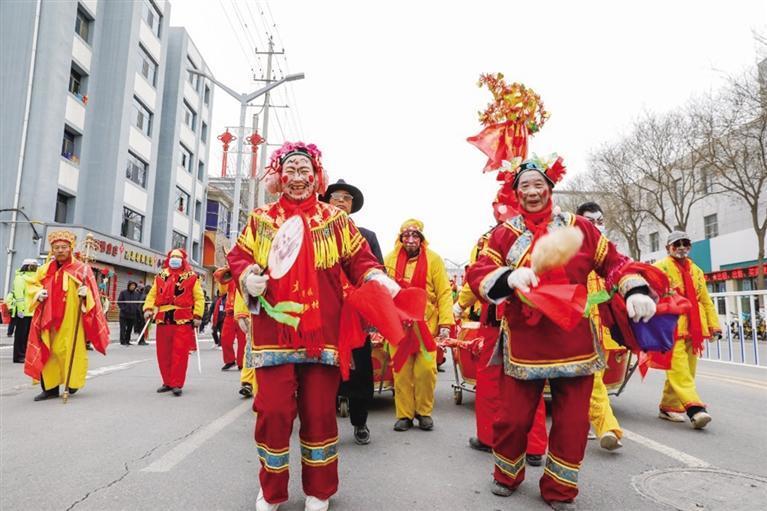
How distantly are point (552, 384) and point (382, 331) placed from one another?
109 cm

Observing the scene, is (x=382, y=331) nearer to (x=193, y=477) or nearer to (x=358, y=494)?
(x=358, y=494)

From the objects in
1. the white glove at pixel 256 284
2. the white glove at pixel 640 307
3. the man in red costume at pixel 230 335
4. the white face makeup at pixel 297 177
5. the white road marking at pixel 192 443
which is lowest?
the white road marking at pixel 192 443

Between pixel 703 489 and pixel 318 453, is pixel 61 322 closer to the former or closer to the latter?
pixel 318 453

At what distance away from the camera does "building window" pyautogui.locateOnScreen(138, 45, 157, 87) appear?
2656 centimetres

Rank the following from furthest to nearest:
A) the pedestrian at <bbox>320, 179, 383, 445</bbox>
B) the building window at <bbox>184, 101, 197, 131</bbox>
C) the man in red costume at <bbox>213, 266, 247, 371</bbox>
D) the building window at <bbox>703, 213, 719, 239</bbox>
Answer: the building window at <bbox>184, 101, 197, 131</bbox>, the building window at <bbox>703, 213, 719, 239</bbox>, the man in red costume at <bbox>213, 266, 247, 371</bbox>, the pedestrian at <bbox>320, 179, 383, 445</bbox>

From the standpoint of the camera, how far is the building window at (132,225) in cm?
2619

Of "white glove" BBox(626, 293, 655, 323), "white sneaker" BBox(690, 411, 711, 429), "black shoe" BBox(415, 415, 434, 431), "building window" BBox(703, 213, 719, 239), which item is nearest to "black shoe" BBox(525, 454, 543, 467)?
"black shoe" BBox(415, 415, 434, 431)

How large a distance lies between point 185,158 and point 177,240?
17.3 feet

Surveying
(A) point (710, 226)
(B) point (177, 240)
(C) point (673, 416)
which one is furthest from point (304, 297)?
(A) point (710, 226)

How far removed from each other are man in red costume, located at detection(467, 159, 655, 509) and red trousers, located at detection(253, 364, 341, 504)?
39.6 inches

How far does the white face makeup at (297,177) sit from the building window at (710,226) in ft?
109

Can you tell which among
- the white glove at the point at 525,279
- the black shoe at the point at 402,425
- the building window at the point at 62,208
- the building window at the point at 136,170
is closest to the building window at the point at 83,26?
the building window at the point at 136,170

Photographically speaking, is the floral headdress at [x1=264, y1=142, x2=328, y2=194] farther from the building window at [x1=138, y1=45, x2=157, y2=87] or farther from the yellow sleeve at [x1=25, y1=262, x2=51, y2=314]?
the building window at [x1=138, y1=45, x2=157, y2=87]

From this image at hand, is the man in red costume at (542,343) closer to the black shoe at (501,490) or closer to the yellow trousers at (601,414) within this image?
the black shoe at (501,490)
